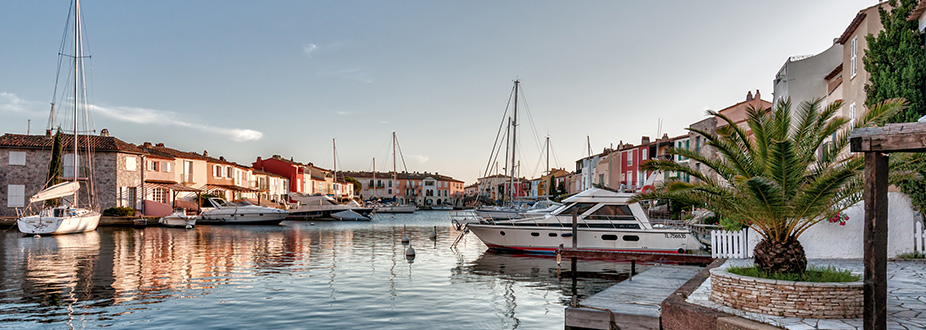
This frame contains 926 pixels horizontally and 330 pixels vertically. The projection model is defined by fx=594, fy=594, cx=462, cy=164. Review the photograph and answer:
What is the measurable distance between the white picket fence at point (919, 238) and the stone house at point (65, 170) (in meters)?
51.3

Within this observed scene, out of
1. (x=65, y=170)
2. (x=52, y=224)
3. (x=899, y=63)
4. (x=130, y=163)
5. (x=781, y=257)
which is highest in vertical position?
(x=899, y=63)

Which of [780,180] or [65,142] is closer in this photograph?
[780,180]

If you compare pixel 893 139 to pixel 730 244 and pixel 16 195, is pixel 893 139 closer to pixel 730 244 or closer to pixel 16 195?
pixel 730 244

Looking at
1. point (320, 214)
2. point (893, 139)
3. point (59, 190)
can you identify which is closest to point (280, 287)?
point (893, 139)

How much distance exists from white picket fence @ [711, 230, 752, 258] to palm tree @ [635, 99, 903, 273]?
21.5 feet

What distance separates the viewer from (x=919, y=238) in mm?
15188

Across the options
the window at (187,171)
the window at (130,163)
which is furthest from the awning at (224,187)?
the window at (130,163)

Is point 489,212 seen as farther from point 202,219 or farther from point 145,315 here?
point 145,315

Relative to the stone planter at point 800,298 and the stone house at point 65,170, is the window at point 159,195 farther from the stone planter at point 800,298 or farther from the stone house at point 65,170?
the stone planter at point 800,298

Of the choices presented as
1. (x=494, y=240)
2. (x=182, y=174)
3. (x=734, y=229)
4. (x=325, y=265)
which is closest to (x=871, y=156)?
(x=734, y=229)

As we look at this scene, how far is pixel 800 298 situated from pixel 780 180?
7.04ft

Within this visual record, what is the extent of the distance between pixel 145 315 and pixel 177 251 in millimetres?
15619

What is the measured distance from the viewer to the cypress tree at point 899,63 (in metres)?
16.1

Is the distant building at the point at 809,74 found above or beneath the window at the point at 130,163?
above
